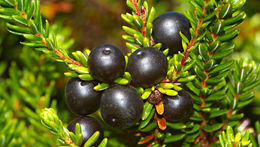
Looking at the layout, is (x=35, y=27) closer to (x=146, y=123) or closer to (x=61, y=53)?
(x=61, y=53)

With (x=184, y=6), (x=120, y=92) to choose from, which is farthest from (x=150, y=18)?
(x=184, y=6)

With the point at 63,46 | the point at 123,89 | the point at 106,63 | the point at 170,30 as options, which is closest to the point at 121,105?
the point at 123,89

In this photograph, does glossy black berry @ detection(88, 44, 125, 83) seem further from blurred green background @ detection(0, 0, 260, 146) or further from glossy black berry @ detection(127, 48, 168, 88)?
blurred green background @ detection(0, 0, 260, 146)

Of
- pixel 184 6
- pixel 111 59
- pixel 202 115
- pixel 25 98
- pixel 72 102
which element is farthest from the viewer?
pixel 184 6

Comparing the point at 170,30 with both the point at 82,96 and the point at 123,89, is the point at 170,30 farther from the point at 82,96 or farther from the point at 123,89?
the point at 82,96

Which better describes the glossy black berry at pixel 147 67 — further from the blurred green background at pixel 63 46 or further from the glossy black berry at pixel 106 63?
the blurred green background at pixel 63 46

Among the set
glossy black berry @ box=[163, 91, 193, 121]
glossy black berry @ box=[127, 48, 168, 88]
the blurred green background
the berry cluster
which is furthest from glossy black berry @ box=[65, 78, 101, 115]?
the blurred green background

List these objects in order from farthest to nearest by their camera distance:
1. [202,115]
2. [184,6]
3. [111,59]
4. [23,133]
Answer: [184,6]
[23,133]
[202,115]
[111,59]
